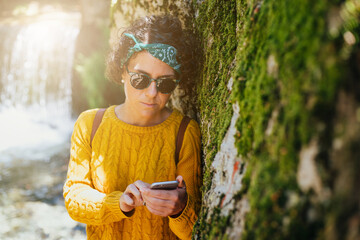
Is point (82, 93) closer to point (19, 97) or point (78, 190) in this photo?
point (19, 97)

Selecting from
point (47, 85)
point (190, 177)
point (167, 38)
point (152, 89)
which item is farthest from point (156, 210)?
point (47, 85)

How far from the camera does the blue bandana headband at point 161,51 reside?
5.77 ft

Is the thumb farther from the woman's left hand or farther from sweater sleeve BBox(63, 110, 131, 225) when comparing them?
sweater sleeve BBox(63, 110, 131, 225)

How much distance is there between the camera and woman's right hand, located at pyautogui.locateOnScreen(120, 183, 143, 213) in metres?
1.54

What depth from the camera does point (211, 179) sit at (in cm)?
141

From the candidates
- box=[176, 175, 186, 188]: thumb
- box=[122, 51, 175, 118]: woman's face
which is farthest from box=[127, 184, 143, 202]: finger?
box=[122, 51, 175, 118]: woman's face

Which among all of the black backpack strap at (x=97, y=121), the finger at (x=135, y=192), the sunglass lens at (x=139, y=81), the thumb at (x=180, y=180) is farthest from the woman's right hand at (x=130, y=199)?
the sunglass lens at (x=139, y=81)

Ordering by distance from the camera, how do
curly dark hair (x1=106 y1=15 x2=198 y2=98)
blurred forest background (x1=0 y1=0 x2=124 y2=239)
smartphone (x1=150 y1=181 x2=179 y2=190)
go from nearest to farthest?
smartphone (x1=150 y1=181 x2=179 y2=190), curly dark hair (x1=106 y1=15 x2=198 y2=98), blurred forest background (x1=0 y1=0 x2=124 y2=239)

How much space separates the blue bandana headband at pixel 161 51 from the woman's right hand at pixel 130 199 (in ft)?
2.81

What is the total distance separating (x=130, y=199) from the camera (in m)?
1.56

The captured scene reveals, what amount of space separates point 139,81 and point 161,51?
25cm

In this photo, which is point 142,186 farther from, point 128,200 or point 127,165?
point 127,165

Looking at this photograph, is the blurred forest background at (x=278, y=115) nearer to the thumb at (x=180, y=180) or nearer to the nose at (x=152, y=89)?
the thumb at (x=180, y=180)

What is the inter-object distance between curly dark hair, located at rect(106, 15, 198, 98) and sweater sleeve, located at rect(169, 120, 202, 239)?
42 cm
